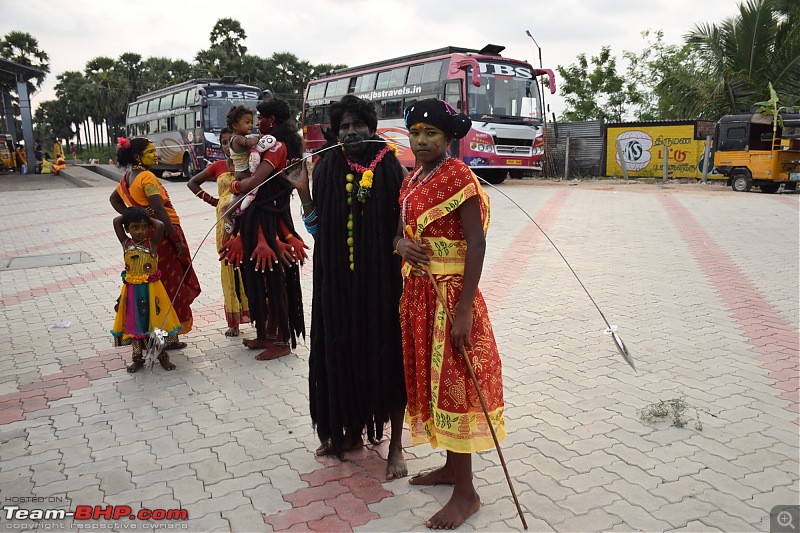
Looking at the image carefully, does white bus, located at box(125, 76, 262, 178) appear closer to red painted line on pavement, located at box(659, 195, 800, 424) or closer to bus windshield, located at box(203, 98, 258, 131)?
bus windshield, located at box(203, 98, 258, 131)

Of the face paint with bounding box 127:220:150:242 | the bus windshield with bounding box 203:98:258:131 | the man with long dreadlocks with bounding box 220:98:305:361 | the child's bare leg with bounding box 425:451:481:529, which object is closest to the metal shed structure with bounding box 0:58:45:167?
the bus windshield with bounding box 203:98:258:131

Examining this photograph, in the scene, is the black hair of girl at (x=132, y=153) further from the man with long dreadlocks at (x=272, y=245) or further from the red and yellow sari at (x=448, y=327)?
the red and yellow sari at (x=448, y=327)

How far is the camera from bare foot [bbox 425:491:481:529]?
240cm

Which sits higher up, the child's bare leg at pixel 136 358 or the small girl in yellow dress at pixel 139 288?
the small girl in yellow dress at pixel 139 288

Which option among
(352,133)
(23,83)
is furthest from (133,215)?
(23,83)

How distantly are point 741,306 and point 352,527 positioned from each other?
454 centimetres

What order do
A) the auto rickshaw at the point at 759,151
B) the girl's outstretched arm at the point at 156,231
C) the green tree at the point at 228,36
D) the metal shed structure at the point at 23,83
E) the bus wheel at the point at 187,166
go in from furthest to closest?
the green tree at the point at 228,36 → the metal shed structure at the point at 23,83 → the bus wheel at the point at 187,166 → the auto rickshaw at the point at 759,151 → the girl's outstretched arm at the point at 156,231

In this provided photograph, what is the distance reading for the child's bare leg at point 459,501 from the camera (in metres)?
2.41

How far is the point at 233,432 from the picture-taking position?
10.7 feet

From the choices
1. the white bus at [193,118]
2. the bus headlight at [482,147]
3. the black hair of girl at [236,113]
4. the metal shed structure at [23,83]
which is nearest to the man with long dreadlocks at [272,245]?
the black hair of girl at [236,113]

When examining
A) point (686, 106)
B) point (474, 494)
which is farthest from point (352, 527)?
point (686, 106)

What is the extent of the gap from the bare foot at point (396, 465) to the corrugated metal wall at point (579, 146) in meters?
20.6

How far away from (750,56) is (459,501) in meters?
20.5

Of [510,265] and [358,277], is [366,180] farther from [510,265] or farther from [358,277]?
[510,265]
